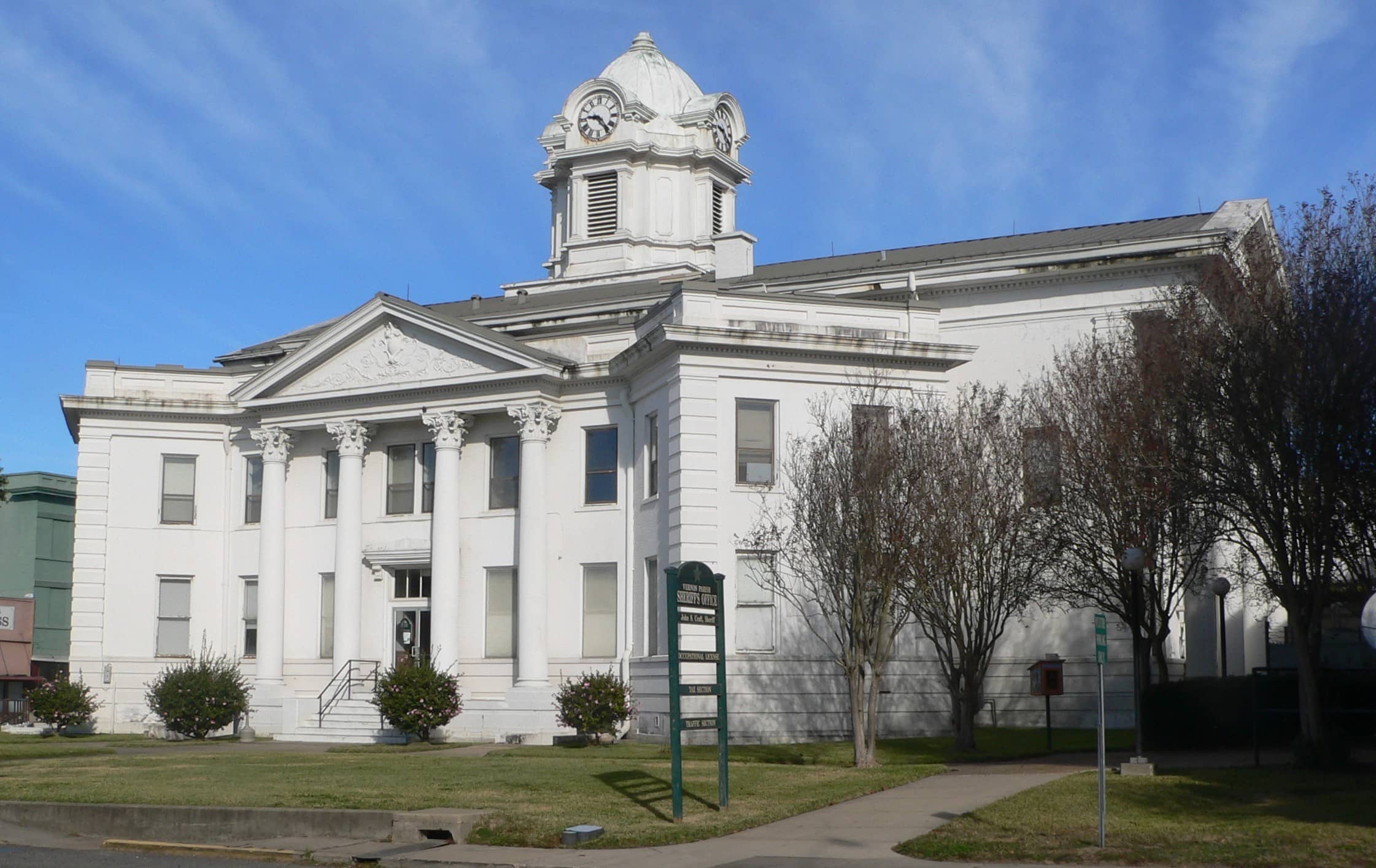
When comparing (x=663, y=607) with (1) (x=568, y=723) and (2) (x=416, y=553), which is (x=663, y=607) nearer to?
(1) (x=568, y=723)

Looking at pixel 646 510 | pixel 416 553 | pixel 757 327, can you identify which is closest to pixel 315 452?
pixel 416 553

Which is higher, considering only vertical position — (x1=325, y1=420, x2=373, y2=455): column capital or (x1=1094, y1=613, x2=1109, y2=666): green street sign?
(x1=325, y1=420, x2=373, y2=455): column capital

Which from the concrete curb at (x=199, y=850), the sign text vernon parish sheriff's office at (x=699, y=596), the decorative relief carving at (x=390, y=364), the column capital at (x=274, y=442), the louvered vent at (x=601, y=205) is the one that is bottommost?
the concrete curb at (x=199, y=850)

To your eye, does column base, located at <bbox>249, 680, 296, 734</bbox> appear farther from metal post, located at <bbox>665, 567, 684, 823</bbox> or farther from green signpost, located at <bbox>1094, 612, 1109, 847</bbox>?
green signpost, located at <bbox>1094, 612, 1109, 847</bbox>

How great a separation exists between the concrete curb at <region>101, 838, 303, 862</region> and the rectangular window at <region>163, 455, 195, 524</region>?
22968 millimetres

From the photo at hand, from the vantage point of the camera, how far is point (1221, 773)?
66.3ft

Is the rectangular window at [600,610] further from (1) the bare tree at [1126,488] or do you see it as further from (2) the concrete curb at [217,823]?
(2) the concrete curb at [217,823]

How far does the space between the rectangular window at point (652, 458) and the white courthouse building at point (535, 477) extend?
0.08 m

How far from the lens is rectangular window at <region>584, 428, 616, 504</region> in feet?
113

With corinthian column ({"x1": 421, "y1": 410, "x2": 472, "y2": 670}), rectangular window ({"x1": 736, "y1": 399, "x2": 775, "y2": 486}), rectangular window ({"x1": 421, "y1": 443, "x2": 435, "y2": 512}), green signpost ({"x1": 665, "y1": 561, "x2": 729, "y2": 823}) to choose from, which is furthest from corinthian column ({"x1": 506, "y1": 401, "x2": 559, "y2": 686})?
green signpost ({"x1": 665, "y1": 561, "x2": 729, "y2": 823})

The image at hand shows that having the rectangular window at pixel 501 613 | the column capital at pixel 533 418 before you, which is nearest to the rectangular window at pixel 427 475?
the rectangular window at pixel 501 613

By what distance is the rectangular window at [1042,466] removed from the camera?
26719mm

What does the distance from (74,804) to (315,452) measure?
64.8 ft

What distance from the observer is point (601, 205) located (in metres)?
48.7
